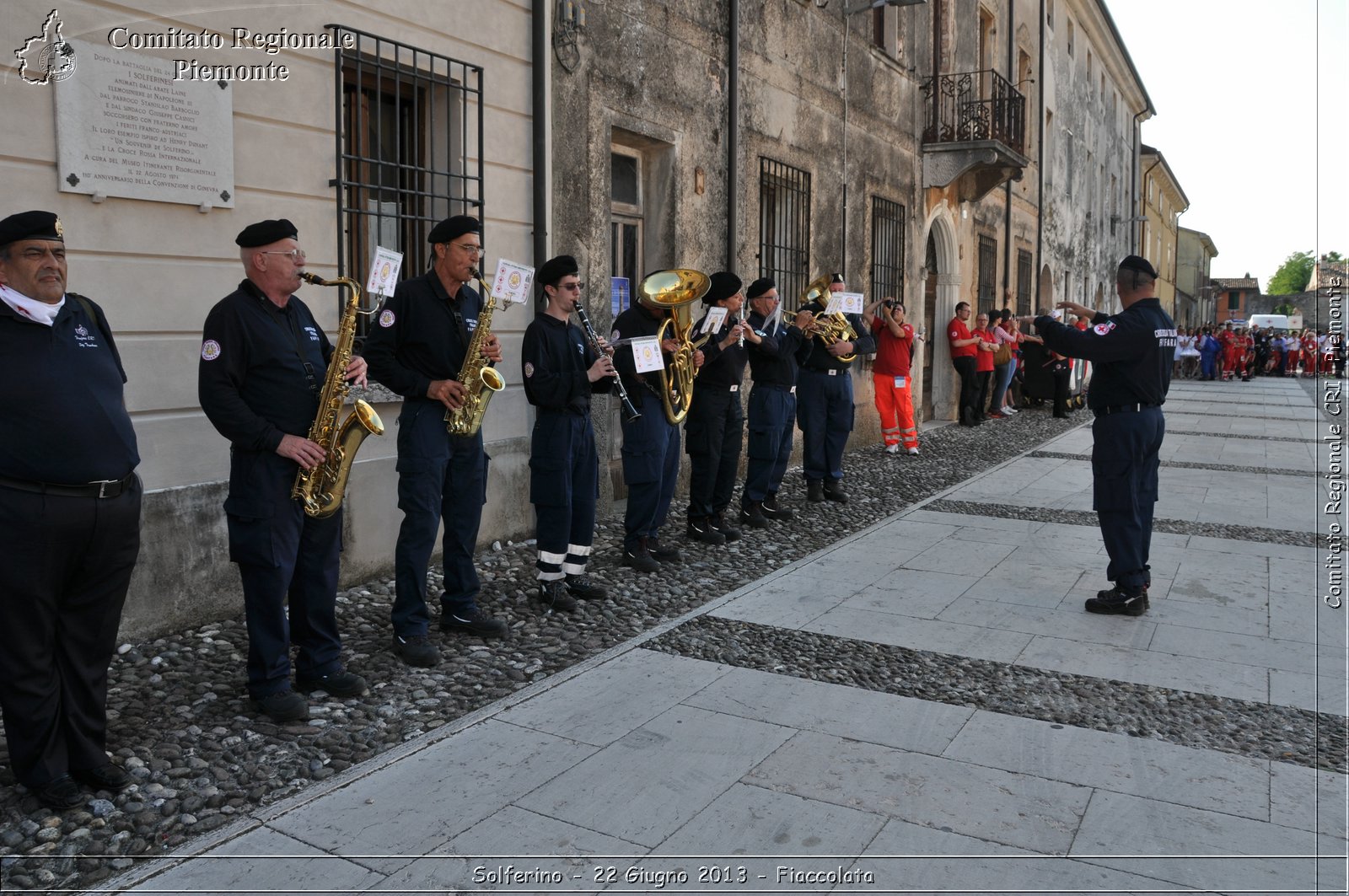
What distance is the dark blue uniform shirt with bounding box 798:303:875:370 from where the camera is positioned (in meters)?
9.29

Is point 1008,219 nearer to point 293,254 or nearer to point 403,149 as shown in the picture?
point 403,149

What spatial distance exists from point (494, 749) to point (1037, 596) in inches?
144

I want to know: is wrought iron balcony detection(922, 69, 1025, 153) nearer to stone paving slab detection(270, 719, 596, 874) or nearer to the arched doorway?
the arched doorway

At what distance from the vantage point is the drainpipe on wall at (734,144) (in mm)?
10266

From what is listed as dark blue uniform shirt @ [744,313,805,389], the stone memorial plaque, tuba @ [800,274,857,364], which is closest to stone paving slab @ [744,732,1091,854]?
the stone memorial plaque

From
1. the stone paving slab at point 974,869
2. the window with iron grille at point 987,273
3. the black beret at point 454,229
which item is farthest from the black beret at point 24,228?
the window with iron grille at point 987,273

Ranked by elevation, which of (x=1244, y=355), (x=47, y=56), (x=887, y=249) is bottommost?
(x=1244, y=355)

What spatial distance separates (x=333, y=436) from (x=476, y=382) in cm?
96

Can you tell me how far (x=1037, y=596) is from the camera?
629cm

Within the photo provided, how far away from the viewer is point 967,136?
51.9ft

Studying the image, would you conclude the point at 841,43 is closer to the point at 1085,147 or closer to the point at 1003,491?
the point at 1003,491

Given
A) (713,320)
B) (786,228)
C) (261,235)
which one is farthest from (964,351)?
(261,235)

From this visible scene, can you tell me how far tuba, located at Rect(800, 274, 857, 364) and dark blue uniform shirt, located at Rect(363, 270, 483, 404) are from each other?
4.52 metres

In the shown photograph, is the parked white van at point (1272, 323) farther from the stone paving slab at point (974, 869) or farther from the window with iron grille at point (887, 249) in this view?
the stone paving slab at point (974, 869)
